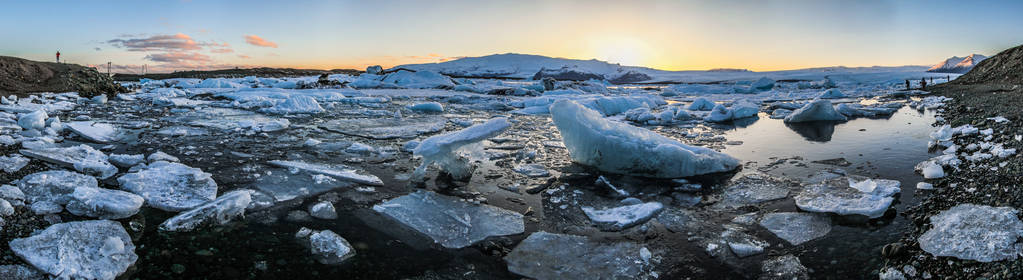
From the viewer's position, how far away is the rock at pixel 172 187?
8.67 ft

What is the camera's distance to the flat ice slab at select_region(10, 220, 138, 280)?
180cm

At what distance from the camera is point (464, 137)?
11.1 feet

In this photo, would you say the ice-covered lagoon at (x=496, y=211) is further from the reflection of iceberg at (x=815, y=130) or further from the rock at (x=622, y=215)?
the reflection of iceberg at (x=815, y=130)

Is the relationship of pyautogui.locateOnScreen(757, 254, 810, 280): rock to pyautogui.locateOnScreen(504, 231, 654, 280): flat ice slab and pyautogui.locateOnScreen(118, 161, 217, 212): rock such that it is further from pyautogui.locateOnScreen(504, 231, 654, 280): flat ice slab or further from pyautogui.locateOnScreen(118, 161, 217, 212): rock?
pyautogui.locateOnScreen(118, 161, 217, 212): rock

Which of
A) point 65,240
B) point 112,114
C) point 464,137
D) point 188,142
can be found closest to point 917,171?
point 464,137

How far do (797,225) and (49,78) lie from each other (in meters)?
17.7

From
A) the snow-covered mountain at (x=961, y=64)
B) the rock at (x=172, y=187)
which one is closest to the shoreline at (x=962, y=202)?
the rock at (x=172, y=187)

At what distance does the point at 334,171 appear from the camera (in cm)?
357

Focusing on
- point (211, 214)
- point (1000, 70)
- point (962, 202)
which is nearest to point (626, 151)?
point (962, 202)

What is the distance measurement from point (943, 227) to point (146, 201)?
4253 mm

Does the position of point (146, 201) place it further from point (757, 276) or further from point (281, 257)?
point (757, 276)

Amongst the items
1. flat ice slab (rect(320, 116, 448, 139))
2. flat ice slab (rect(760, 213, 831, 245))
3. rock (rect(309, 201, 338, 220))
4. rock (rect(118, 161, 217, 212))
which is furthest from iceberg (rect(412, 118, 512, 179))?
flat ice slab (rect(320, 116, 448, 139))

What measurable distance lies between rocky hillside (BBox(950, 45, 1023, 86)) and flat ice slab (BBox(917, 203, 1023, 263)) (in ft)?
54.8

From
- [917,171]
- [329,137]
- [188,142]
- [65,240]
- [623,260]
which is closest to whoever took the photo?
[65,240]
